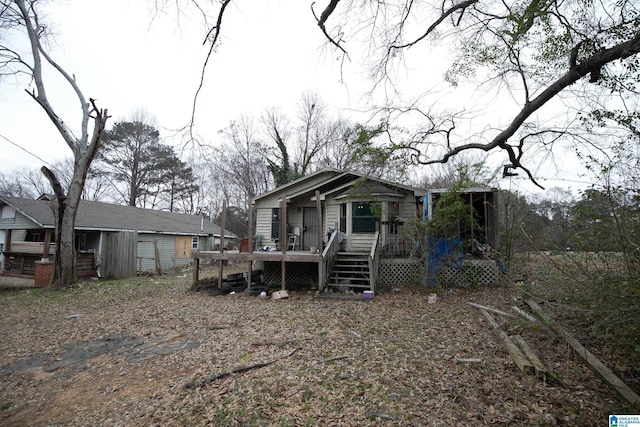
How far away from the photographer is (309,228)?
1373cm

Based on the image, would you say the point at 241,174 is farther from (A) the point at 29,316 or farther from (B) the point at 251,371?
(B) the point at 251,371

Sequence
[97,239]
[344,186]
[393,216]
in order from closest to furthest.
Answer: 1. [393,216]
2. [344,186]
3. [97,239]

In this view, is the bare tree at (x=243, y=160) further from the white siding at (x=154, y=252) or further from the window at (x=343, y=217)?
the window at (x=343, y=217)

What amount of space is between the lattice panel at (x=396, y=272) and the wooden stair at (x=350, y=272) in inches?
24.6

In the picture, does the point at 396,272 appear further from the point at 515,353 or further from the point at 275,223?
the point at 515,353

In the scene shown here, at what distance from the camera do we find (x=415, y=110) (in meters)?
8.93

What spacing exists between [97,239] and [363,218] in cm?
1531

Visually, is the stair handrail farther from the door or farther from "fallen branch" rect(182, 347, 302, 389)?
"fallen branch" rect(182, 347, 302, 389)

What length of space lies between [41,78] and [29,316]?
986 centimetres

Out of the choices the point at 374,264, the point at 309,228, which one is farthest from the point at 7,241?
the point at 374,264

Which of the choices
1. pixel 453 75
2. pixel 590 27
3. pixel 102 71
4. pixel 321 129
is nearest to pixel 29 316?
pixel 102 71

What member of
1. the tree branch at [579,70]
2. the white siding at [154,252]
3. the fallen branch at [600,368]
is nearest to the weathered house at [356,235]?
the tree branch at [579,70]

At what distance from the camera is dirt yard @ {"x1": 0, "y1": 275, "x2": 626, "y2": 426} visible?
10.6 ft

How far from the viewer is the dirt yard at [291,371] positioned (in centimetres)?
325
